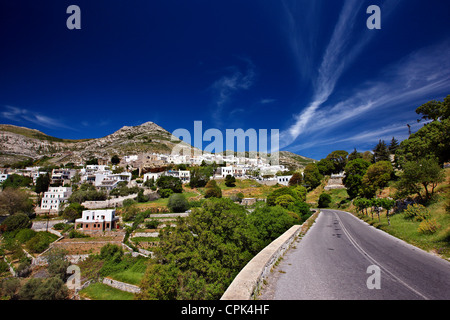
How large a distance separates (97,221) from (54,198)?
2155 centimetres

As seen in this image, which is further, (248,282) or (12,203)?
(12,203)

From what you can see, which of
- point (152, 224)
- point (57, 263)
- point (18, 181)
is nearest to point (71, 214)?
point (57, 263)

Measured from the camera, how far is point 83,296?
800 inches

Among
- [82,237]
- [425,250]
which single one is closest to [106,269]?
[82,237]

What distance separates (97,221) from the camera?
38.2m

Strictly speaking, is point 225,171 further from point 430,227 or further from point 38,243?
point 430,227

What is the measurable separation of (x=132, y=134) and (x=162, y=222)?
531 ft

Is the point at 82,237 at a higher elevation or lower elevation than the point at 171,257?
lower

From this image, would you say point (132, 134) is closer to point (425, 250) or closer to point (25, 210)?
point (25, 210)

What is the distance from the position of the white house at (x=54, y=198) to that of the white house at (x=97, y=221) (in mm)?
15302

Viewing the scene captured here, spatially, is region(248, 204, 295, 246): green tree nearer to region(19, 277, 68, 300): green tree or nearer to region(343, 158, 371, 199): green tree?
region(19, 277, 68, 300): green tree

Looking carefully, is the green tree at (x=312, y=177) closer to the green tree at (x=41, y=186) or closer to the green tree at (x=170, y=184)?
the green tree at (x=170, y=184)

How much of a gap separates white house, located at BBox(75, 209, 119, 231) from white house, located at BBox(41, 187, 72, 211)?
15.3 m

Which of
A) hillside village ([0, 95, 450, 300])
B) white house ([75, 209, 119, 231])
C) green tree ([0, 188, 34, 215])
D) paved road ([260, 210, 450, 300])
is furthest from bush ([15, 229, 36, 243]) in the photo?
paved road ([260, 210, 450, 300])
